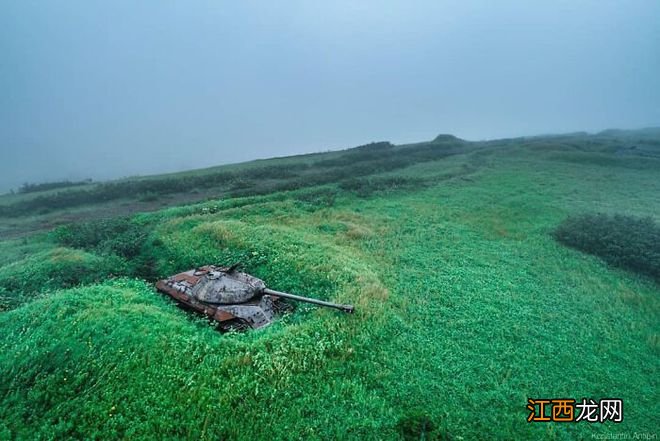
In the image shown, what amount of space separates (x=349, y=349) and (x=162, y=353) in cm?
457

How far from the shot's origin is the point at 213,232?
1733cm

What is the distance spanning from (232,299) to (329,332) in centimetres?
342

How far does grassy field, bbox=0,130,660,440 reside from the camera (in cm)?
711

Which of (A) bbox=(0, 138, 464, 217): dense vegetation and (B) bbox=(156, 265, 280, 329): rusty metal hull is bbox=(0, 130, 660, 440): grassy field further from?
(A) bbox=(0, 138, 464, 217): dense vegetation

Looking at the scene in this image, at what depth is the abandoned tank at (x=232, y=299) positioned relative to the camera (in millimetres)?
10484

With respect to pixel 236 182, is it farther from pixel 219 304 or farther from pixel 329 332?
pixel 329 332

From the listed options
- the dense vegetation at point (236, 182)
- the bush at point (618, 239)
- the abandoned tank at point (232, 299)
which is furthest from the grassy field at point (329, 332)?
the dense vegetation at point (236, 182)

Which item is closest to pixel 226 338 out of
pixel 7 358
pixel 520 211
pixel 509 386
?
pixel 7 358

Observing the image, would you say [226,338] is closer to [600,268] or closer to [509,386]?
[509,386]

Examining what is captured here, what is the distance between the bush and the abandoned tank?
14.5 m

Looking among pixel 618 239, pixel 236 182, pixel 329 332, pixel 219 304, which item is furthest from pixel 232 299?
pixel 236 182

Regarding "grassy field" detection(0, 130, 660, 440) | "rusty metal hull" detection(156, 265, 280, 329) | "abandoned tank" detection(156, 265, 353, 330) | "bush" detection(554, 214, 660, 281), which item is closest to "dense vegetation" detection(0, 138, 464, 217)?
"grassy field" detection(0, 130, 660, 440)

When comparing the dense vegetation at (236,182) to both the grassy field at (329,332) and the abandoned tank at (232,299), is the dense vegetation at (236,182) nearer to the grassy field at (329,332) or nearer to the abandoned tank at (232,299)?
the grassy field at (329,332)

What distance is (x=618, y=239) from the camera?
1773cm
